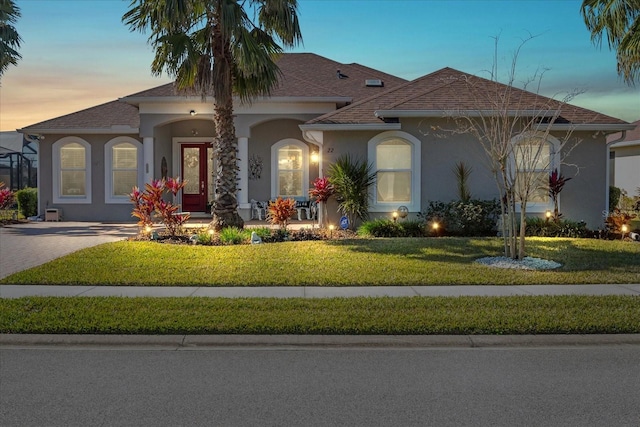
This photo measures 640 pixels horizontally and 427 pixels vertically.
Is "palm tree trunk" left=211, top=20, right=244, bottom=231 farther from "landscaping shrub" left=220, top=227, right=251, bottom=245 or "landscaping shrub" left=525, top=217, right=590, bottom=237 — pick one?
"landscaping shrub" left=525, top=217, right=590, bottom=237

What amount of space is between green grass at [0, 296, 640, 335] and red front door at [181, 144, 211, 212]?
16616mm

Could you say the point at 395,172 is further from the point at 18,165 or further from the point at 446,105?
the point at 18,165

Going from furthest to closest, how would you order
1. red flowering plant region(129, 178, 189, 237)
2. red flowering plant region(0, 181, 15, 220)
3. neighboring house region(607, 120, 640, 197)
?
neighboring house region(607, 120, 640, 197) < red flowering plant region(0, 181, 15, 220) < red flowering plant region(129, 178, 189, 237)

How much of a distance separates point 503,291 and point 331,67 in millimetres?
18986

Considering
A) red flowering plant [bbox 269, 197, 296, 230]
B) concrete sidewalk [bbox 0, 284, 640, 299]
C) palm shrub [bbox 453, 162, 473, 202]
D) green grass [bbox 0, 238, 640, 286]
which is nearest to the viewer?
concrete sidewalk [bbox 0, 284, 640, 299]

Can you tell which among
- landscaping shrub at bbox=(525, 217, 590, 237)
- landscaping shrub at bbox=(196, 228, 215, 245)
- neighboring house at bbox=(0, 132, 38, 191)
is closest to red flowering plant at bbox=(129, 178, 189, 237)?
landscaping shrub at bbox=(196, 228, 215, 245)

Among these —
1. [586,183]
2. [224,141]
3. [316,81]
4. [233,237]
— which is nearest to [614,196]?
[586,183]

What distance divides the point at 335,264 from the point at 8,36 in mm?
18105

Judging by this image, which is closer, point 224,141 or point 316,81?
point 224,141

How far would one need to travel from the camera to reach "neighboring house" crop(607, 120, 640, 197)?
3183cm
